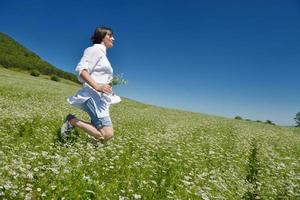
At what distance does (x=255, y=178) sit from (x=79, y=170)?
3.98m

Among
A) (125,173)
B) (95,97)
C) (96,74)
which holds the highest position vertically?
(96,74)

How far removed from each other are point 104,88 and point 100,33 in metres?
1.49

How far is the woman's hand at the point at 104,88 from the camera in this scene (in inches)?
319

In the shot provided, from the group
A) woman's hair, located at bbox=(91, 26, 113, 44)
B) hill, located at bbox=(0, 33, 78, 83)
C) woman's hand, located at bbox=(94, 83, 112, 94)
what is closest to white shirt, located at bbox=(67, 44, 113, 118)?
woman's hair, located at bbox=(91, 26, 113, 44)

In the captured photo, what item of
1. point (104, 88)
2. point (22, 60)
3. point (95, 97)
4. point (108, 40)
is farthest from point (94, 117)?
point (22, 60)

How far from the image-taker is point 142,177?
6.42 meters

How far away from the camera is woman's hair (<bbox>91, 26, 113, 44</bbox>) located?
8.88 meters

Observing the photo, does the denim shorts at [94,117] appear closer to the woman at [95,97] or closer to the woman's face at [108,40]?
the woman at [95,97]

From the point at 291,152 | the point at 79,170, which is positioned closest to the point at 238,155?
the point at 291,152

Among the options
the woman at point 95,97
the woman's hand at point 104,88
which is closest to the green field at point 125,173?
the woman at point 95,97

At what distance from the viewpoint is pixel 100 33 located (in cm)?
890

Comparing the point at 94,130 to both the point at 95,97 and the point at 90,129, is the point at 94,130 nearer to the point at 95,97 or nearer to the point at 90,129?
the point at 90,129

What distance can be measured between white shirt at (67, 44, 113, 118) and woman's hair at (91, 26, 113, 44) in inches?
8.8

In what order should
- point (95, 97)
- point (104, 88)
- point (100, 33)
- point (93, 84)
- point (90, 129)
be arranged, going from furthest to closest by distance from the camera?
1. point (100, 33)
2. point (95, 97)
3. point (90, 129)
4. point (104, 88)
5. point (93, 84)
